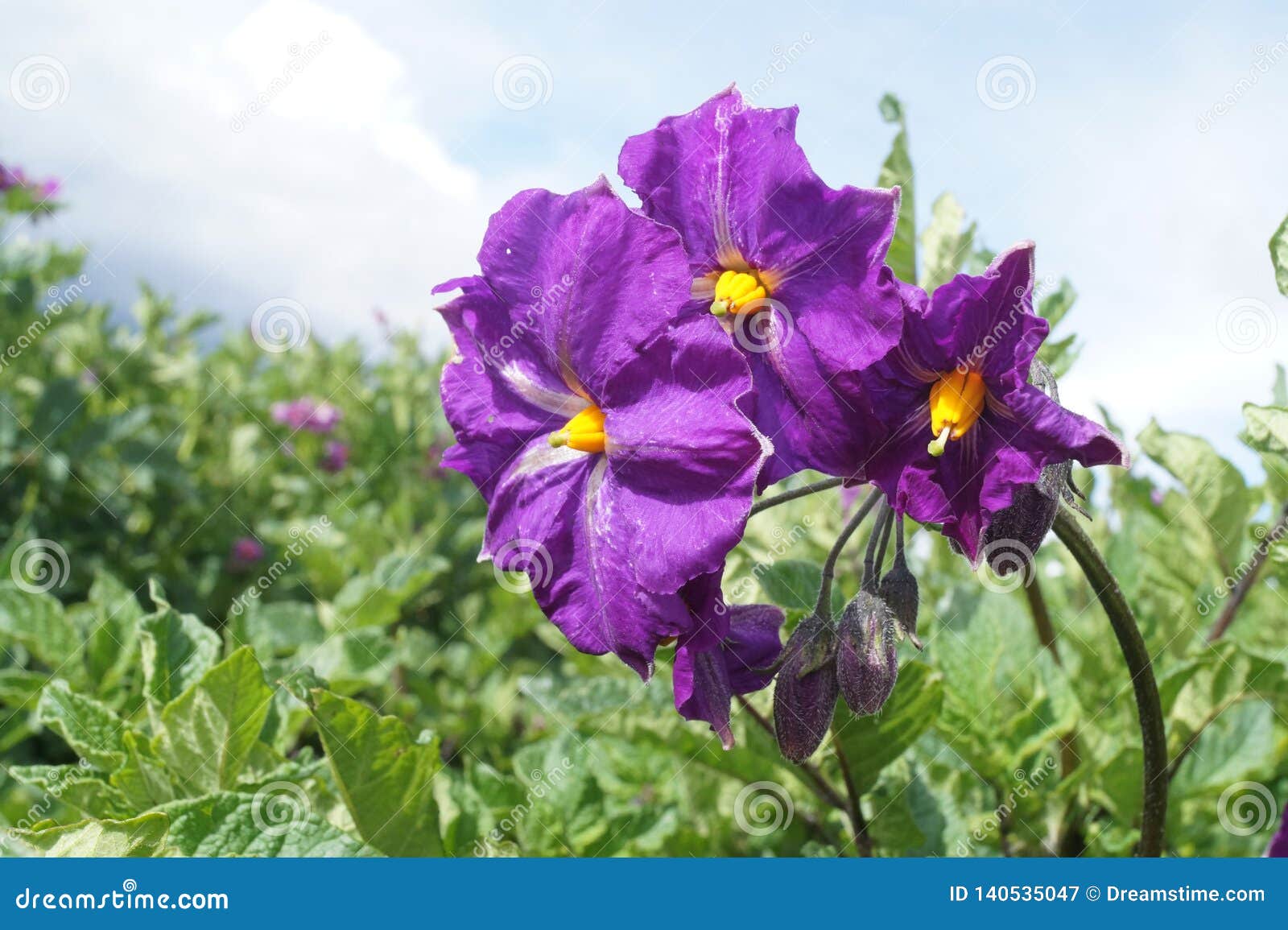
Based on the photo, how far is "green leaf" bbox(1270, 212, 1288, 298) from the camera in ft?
5.25

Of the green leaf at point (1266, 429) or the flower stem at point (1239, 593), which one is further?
the flower stem at point (1239, 593)

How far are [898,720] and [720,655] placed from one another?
48 cm

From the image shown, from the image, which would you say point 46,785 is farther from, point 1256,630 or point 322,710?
point 1256,630

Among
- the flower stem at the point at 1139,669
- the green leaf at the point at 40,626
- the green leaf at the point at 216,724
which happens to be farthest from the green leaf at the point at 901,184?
the green leaf at the point at 40,626

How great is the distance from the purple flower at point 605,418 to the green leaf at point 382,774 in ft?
1.20

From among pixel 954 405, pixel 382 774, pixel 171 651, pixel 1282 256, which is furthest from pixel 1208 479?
pixel 171 651

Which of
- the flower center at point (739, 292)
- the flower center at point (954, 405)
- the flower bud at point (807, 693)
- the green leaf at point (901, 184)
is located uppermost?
the green leaf at point (901, 184)

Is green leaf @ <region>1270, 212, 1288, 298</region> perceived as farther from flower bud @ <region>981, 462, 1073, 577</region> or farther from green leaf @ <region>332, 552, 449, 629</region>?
green leaf @ <region>332, 552, 449, 629</region>

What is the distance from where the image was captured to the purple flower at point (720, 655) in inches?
48.0

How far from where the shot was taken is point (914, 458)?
1235 mm

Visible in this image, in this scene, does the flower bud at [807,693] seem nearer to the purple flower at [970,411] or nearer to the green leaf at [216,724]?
the purple flower at [970,411]

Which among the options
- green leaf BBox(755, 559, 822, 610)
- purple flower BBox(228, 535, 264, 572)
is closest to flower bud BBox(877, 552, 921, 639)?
green leaf BBox(755, 559, 822, 610)

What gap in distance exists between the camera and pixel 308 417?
225 inches

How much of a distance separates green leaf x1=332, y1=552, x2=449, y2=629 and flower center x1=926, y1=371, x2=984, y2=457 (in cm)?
188
